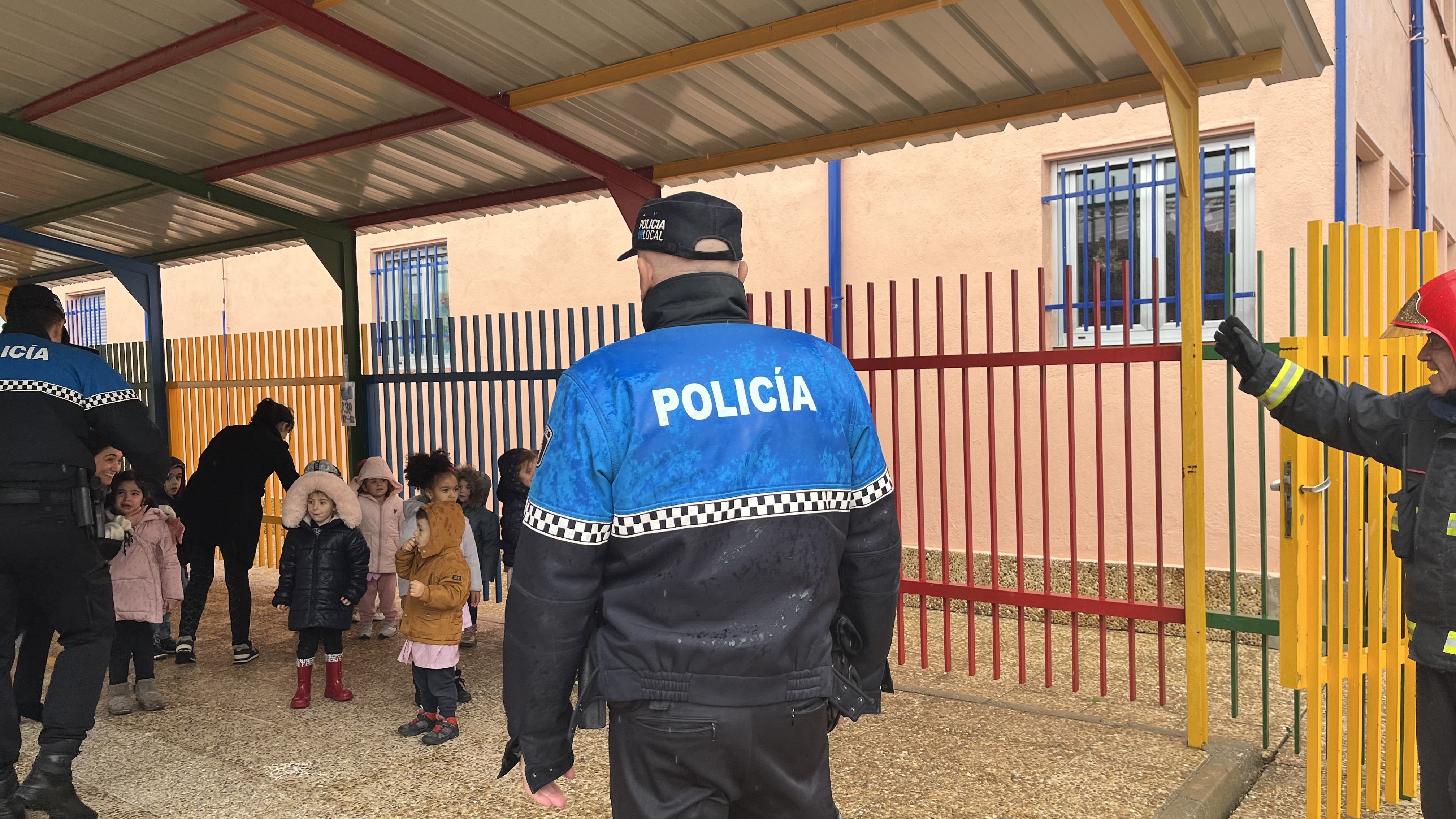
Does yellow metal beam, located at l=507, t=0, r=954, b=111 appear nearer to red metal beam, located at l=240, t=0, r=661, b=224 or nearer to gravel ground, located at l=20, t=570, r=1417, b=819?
red metal beam, located at l=240, t=0, r=661, b=224

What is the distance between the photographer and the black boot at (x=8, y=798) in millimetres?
3605

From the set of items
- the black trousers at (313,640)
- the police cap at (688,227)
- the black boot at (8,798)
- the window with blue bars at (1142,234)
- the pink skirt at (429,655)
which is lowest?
the black boot at (8,798)

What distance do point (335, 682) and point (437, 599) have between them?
4.19 feet

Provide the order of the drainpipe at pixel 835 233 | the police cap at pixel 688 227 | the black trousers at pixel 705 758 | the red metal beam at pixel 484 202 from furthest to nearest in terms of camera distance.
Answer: the drainpipe at pixel 835 233, the red metal beam at pixel 484 202, the police cap at pixel 688 227, the black trousers at pixel 705 758

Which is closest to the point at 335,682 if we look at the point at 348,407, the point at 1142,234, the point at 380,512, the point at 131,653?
the point at 131,653

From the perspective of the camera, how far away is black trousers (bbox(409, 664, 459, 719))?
4.50 m

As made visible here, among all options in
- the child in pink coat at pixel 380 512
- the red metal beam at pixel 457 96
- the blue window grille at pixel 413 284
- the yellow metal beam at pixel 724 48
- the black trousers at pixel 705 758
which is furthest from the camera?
the blue window grille at pixel 413 284

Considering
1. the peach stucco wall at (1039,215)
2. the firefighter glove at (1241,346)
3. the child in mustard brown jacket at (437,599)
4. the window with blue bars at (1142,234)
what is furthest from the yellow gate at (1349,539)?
the child in mustard brown jacket at (437,599)

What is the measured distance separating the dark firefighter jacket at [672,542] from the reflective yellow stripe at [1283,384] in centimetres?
174

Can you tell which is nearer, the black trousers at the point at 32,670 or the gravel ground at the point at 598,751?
the gravel ground at the point at 598,751

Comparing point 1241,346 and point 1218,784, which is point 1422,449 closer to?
point 1241,346

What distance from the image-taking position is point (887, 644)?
2.22 meters

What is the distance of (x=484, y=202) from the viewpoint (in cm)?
682

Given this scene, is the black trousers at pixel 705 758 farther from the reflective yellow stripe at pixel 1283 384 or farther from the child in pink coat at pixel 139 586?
the child in pink coat at pixel 139 586
